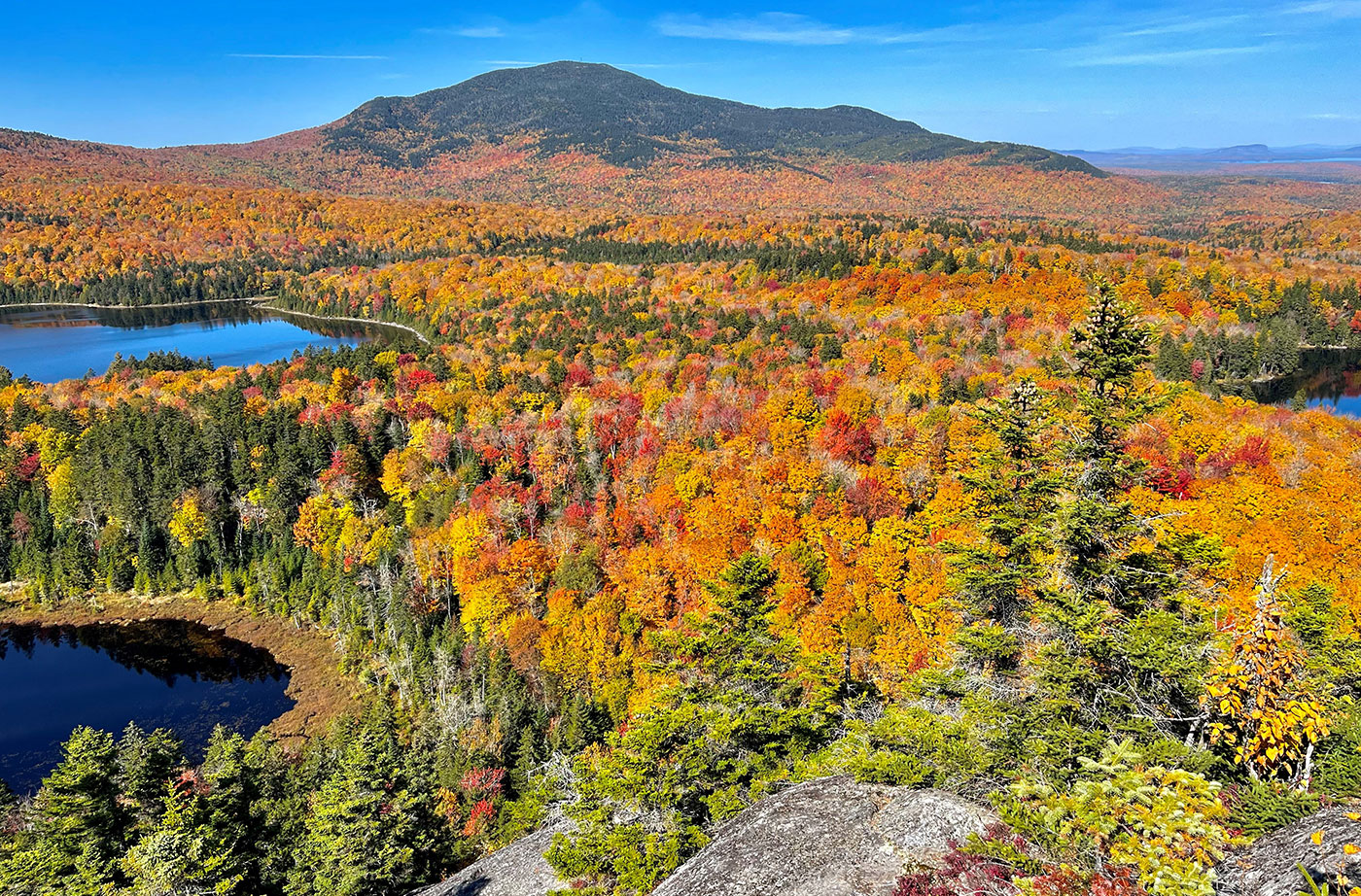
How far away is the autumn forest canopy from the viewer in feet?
50.0

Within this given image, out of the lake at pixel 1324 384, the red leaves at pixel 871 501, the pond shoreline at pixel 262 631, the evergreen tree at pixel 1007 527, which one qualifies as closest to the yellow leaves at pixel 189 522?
the pond shoreline at pixel 262 631

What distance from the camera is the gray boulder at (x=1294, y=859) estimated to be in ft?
32.8

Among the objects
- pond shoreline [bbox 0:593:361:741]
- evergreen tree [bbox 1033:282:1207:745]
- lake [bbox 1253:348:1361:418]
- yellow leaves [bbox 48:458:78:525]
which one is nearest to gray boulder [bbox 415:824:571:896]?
evergreen tree [bbox 1033:282:1207:745]

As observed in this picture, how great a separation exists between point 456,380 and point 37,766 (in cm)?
6156

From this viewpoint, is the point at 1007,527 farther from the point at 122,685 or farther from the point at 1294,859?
the point at 122,685

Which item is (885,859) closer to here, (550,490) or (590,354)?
(550,490)

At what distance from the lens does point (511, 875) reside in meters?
27.9

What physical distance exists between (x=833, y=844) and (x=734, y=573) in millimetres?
8951

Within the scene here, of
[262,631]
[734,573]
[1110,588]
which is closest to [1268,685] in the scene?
[1110,588]

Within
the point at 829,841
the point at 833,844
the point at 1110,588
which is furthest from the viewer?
the point at 1110,588

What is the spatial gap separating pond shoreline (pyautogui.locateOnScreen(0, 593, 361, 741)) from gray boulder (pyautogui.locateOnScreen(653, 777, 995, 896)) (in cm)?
4251

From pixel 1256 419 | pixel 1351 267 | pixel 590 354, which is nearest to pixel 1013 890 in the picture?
pixel 1256 419

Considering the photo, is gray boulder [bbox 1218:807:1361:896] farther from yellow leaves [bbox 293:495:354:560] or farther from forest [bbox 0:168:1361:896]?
yellow leaves [bbox 293:495:354:560]

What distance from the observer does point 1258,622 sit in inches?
478
